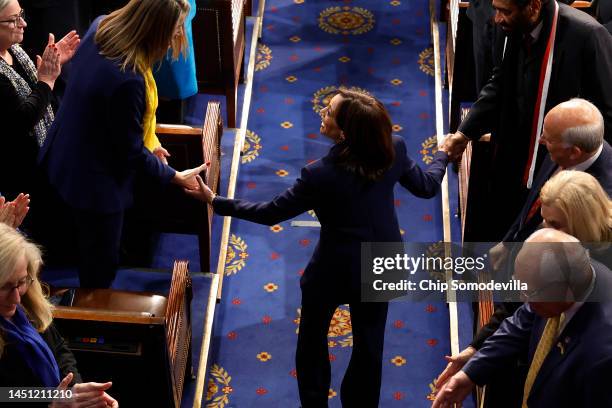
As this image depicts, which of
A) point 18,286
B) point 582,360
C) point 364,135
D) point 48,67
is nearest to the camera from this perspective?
point 582,360

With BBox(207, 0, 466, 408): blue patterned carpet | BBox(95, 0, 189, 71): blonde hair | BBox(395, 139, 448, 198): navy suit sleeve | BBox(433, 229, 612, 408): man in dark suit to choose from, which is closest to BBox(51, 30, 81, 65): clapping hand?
BBox(95, 0, 189, 71): blonde hair

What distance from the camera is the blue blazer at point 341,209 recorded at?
9.91ft

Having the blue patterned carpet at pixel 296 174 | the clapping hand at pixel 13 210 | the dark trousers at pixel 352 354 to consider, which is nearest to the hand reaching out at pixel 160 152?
the clapping hand at pixel 13 210

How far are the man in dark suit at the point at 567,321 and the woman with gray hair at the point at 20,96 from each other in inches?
79.1

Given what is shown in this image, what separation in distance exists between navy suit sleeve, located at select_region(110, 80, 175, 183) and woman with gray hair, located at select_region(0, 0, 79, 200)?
0.47 metres

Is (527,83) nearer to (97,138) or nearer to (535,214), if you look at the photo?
(535,214)

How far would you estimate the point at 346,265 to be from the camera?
315 centimetres

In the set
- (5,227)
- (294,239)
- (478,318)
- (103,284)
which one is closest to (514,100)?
(478,318)

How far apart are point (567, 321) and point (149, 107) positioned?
64.2 inches

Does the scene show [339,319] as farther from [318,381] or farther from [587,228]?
[587,228]

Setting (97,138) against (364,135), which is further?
(97,138)

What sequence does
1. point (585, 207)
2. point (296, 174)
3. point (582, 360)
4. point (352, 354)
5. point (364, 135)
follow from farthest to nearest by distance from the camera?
point (296, 174) < point (352, 354) < point (364, 135) < point (585, 207) < point (582, 360)

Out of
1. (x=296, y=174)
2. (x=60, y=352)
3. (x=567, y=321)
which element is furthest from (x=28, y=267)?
(x=296, y=174)

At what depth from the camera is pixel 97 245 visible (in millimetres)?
3582
